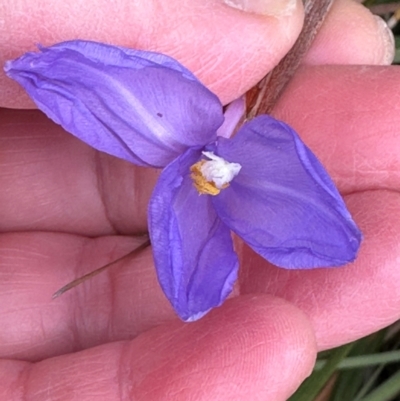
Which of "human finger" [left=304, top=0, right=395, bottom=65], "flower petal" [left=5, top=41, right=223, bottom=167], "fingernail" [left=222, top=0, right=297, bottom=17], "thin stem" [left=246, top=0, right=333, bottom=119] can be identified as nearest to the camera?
"flower petal" [left=5, top=41, right=223, bottom=167]

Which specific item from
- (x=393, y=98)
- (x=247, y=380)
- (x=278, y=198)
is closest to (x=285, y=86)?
(x=393, y=98)

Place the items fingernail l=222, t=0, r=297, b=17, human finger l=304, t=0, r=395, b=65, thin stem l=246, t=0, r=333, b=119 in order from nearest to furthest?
fingernail l=222, t=0, r=297, b=17, thin stem l=246, t=0, r=333, b=119, human finger l=304, t=0, r=395, b=65

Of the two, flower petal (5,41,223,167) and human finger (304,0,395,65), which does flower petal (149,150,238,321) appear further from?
human finger (304,0,395,65)

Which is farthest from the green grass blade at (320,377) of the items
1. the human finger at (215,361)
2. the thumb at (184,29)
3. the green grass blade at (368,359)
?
the thumb at (184,29)

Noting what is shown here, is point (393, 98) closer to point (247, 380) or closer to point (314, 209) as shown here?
point (314, 209)

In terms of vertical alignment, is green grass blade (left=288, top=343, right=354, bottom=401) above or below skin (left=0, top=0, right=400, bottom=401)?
below

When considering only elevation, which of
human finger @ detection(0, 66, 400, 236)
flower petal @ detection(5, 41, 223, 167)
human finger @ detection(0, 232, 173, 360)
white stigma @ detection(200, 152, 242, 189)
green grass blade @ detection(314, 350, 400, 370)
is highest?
flower petal @ detection(5, 41, 223, 167)

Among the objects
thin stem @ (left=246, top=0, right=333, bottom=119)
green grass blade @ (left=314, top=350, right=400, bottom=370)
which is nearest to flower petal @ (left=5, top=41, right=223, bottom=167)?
thin stem @ (left=246, top=0, right=333, bottom=119)
